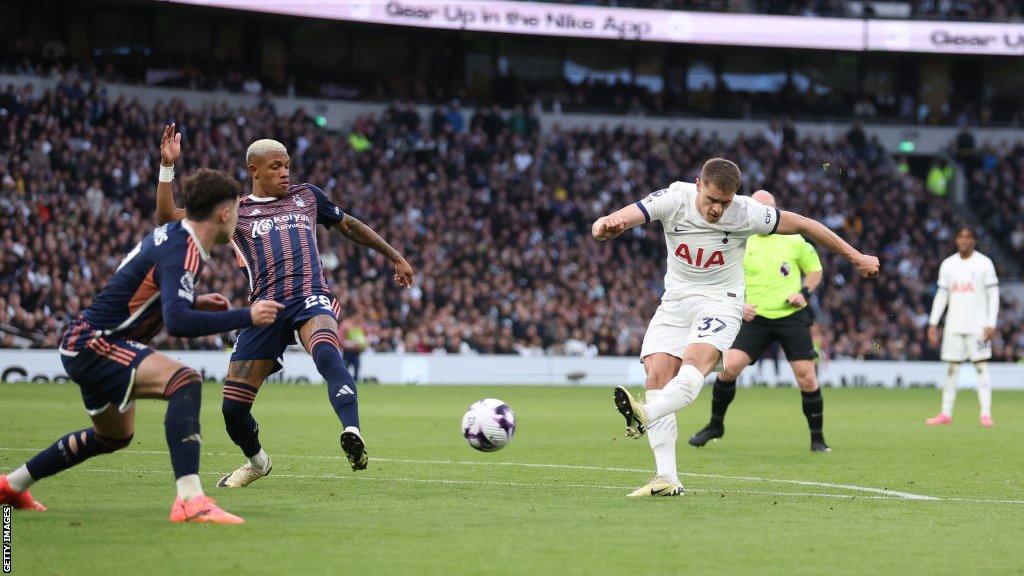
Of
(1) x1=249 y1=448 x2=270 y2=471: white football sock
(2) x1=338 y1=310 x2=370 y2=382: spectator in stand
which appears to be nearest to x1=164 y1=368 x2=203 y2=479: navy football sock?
(1) x1=249 y1=448 x2=270 y2=471: white football sock

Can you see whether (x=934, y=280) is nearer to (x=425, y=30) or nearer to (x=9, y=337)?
(x=425, y=30)

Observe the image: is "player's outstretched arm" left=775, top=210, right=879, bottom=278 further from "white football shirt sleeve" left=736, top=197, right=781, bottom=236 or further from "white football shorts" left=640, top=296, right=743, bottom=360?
"white football shorts" left=640, top=296, right=743, bottom=360

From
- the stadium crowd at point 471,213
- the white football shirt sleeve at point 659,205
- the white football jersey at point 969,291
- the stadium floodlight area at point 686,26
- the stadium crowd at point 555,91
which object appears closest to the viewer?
the white football shirt sleeve at point 659,205

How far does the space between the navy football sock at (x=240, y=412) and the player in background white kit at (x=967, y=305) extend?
11504 millimetres

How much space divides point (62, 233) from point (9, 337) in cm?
340

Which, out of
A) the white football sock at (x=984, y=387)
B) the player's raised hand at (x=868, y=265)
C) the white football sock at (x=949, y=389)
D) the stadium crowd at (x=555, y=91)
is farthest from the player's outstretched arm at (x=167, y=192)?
the stadium crowd at (x=555, y=91)

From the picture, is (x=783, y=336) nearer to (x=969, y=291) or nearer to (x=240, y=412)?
(x=969, y=291)

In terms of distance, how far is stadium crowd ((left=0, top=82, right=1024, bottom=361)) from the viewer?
3083cm

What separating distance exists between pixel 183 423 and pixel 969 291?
13950 mm

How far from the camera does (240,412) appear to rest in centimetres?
973

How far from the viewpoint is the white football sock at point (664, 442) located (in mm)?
9578

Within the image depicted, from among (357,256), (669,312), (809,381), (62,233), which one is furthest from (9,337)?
(669,312)

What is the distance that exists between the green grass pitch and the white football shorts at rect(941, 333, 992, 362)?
1.79 metres

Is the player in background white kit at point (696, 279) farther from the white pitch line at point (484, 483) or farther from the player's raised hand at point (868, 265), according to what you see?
the white pitch line at point (484, 483)
